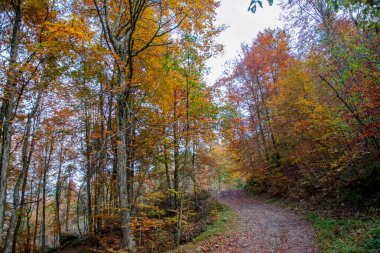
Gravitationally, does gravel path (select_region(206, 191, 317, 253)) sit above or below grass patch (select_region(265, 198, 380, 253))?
below

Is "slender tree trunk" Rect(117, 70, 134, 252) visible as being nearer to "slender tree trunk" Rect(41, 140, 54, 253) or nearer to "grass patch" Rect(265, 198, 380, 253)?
"grass patch" Rect(265, 198, 380, 253)

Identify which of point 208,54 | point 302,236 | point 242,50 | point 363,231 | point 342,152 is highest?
point 242,50

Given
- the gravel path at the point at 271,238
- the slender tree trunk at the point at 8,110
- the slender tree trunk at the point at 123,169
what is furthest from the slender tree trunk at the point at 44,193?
the gravel path at the point at 271,238

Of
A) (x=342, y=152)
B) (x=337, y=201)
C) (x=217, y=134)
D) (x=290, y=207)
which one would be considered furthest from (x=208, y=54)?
(x=290, y=207)

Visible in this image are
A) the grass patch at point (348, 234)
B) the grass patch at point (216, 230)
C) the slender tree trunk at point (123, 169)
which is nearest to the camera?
the grass patch at point (348, 234)

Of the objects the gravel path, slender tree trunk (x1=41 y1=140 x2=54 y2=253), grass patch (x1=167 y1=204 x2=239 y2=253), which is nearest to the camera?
the gravel path

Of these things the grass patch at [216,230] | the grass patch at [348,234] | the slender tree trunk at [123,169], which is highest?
the slender tree trunk at [123,169]

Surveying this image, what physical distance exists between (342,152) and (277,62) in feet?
35.0

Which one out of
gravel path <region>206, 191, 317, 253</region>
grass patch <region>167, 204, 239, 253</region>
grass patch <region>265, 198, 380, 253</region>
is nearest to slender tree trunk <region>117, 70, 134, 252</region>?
grass patch <region>167, 204, 239, 253</region>

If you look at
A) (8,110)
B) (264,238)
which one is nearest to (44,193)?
(8,110)

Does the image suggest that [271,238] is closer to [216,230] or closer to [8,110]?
[216,230]

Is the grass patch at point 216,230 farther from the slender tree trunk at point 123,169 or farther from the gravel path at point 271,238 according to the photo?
the slender tree trunk at point 123,169

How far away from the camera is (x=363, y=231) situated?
17.3 feet

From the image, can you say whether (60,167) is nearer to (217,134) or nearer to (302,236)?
(217,134)
